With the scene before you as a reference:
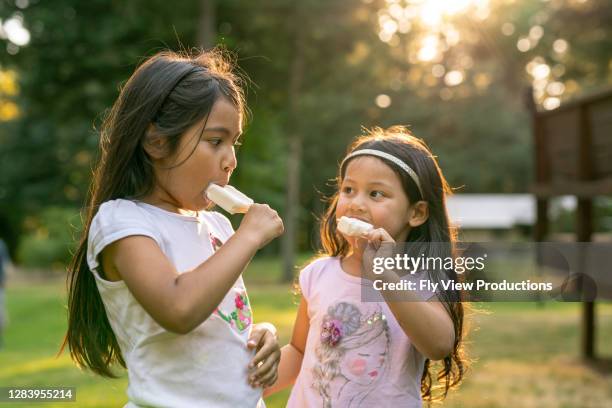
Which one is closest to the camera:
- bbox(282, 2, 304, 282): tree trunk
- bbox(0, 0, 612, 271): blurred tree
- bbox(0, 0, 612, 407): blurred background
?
bbox(0, 0, 612, 407): blurred background

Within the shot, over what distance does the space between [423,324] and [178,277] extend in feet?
2.33

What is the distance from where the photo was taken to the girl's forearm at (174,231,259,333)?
190 cm

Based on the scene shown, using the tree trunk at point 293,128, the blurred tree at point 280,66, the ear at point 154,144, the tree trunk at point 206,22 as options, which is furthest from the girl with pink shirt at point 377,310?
the tree trunk at point 293,128

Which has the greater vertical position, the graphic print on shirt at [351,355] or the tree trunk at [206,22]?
the tree trunk at [206,22]

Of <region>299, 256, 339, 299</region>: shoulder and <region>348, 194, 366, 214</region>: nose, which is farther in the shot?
<region>299, 256, 339, 299</region>: shoulder

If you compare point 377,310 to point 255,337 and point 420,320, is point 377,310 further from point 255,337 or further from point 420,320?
point 255,337

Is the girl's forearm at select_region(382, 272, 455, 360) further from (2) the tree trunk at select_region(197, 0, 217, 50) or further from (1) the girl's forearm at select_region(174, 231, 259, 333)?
(2) the tree trunk at select_region(197, 0, 217, 50)

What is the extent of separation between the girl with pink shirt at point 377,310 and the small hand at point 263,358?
0.63ft

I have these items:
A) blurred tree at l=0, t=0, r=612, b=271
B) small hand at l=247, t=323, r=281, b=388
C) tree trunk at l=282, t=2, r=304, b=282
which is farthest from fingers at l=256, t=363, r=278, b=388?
tree trunk at l=282, t=2, r=304, b=282

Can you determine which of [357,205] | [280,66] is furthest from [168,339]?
[280,66]

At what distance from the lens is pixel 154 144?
217 cm

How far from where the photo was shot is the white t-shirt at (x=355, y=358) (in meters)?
2.38

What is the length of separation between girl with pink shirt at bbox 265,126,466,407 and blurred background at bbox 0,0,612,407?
313 mm

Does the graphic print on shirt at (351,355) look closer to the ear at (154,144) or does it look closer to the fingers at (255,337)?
the fingers at (255,337)
